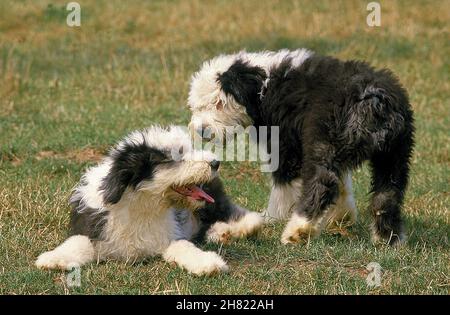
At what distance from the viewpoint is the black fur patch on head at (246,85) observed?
24.8 feet

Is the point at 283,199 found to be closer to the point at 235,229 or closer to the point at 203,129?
the point at 235,229

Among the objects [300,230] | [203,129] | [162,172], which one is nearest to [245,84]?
[203,129]

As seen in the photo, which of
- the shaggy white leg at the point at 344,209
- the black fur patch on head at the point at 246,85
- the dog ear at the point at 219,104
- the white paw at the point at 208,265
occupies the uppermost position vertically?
the black fur patch on head at the point at 246,85

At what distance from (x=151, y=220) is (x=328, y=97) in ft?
5.72

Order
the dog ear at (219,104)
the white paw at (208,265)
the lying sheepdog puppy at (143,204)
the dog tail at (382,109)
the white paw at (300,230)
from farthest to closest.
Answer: the dog ear at (219,104) < the white paw at (300,230) < the dog tail at (382,109) < the lying sheepdog puppy at (143,204) < the white paw at (208,265)

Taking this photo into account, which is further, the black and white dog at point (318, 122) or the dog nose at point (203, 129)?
the dog nose at point (203, 129)

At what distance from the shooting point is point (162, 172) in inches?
245

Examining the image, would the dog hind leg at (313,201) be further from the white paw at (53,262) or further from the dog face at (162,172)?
the white paw at (53,262)

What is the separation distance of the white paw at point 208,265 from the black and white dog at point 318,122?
3.40ft

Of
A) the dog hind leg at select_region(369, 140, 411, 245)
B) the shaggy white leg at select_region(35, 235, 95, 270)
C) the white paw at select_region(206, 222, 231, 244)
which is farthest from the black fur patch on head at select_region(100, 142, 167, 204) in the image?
the dog hind leg at select_region(369, 140, 411, 245)

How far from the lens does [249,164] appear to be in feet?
33.0

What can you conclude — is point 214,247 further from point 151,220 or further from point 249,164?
point 249,164

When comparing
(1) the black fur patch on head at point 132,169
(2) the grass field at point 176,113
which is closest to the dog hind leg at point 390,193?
(2) the grass field at point 176,113

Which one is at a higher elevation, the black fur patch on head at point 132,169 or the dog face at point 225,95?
the dog face at point 225,95
